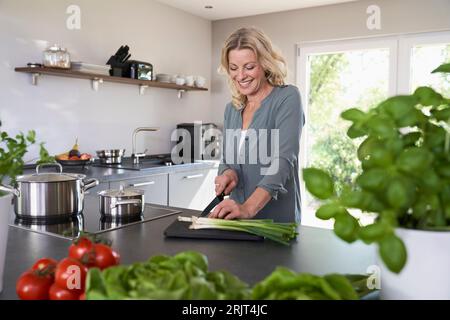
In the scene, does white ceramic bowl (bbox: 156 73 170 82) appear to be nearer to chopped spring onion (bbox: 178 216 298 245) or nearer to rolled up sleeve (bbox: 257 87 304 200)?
rolled up sleeve (bbox: 257 87 304 200)

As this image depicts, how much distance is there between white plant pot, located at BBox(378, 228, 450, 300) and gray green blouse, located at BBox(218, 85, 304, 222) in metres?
1.19

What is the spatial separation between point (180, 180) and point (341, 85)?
1976mm

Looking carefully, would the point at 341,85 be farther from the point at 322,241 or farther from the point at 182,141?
the point at 322,241

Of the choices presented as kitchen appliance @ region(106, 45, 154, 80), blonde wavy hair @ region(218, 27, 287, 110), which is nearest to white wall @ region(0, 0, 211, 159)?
kitchen appliance @ region(106, 45, 154, 80)

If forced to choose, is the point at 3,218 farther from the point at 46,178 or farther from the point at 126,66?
the point at 126,66

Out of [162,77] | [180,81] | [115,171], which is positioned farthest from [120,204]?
[180,81]

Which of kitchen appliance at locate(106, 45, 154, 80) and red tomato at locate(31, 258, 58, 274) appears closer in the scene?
red tomato at locate(31, 258, 58, 274)

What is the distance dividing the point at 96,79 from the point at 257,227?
2.98m

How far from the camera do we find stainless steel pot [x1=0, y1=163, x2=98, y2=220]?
1.54 metres

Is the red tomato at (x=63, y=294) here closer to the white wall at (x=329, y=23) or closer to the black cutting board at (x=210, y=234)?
the black cutting board at (x=210, y=234)

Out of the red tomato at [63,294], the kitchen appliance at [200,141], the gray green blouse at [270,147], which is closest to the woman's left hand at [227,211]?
the gray green blouse at [270,147]

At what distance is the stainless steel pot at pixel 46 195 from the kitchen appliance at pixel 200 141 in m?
2.93

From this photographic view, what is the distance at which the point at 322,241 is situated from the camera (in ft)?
4.49

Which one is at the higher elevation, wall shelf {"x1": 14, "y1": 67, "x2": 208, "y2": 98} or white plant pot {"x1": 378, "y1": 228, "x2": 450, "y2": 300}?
wall shelf {"x1": 14, "y1": 67, "x2": 208, "y2": 98}
